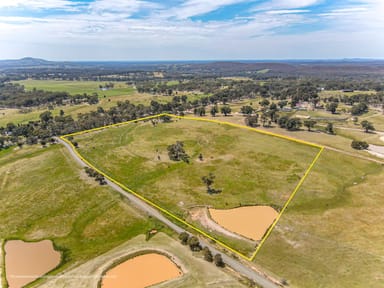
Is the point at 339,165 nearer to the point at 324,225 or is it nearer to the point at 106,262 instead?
the point at 324,225

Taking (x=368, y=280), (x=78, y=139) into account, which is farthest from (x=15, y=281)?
(x=78, y=139)

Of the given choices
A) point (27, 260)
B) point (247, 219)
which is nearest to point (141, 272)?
point (27, 260)

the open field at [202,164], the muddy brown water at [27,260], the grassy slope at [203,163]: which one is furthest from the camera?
the grassy slope at [203,163]

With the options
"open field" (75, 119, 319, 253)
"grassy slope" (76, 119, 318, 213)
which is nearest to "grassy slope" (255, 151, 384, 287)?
"open field" (75, 119, 319, 253)

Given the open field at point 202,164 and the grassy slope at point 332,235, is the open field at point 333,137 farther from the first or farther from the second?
the grassy slope at point 332,235

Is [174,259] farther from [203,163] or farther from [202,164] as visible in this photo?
[203,163]

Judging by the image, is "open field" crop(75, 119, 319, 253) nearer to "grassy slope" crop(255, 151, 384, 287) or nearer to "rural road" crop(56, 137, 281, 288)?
"rural road" crop(56, 137, 281, 288)

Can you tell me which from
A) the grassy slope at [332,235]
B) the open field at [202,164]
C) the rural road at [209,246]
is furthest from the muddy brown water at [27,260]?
the grassy slope at [332,235]
